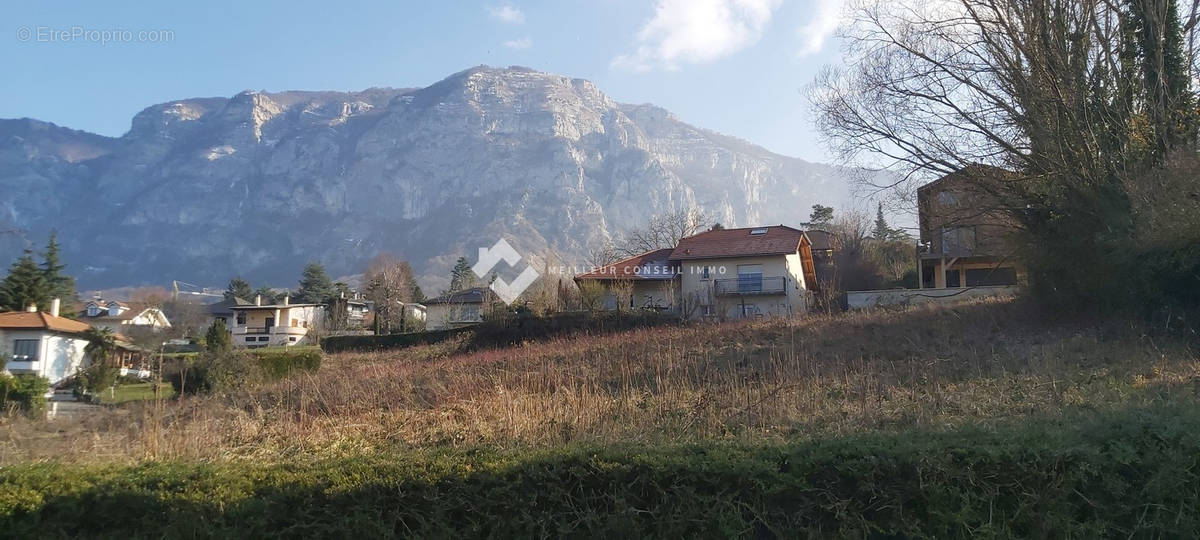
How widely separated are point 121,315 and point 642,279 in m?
51.6

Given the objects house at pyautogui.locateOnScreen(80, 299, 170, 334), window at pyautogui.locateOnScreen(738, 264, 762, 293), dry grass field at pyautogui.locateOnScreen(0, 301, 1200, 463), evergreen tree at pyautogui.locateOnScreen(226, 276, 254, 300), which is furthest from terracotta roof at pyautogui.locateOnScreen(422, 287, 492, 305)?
dry grass field at pyautogui.locateOnScreen(0, 301, 1200, 463)

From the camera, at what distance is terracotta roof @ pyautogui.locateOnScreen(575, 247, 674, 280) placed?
4388 cm

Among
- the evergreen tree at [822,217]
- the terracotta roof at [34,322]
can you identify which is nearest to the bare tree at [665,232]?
the evergreen tree at [822,217]

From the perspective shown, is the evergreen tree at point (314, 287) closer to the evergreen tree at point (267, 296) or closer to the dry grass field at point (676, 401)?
the evergreen tree at point (267, 296)

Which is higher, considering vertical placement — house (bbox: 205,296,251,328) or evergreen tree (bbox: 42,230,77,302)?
evergreen tree (bbox: 42,230,77,302)

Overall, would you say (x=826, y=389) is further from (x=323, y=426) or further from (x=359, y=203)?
(x=359, y=203)

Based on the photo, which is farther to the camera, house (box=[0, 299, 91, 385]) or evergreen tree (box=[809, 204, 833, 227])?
evergreen tree (box=[809, 204, 833, 227])

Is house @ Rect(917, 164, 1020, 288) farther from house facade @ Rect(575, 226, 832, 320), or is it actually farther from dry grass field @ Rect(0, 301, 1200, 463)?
house facade @ Rect(575, 226, 832, 320)

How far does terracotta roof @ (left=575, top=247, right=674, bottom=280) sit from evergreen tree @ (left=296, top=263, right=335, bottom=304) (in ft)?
128

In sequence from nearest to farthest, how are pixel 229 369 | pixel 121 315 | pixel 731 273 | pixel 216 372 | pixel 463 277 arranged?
pixel 216 372 → pixel 229 369 → pixel 731 273 → pixel 121 315 → pixel 463 277

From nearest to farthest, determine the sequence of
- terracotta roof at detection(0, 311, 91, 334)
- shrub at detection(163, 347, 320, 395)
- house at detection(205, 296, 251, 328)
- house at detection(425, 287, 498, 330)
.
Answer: shrub at detection(163, 347, 320, 395), terracotta roof at detection(0, 311, 91, 334), house at detection(425, 287, 498, 330), house at detection(205, 296, 251, 328)

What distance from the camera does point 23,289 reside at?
4659cm

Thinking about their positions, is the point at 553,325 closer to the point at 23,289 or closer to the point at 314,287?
the point at 23,289

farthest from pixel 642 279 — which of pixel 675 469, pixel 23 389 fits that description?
pixel 675 469
